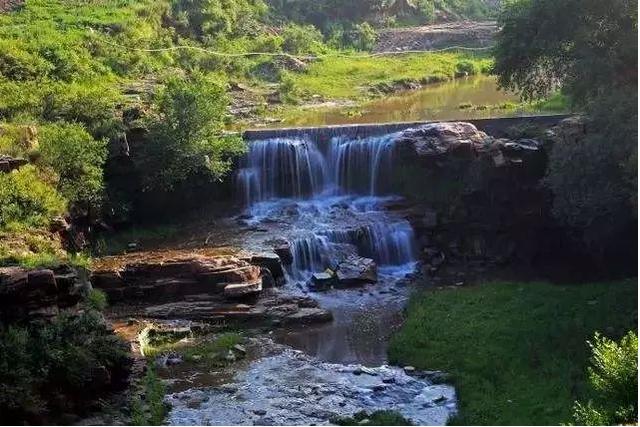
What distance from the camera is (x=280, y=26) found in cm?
5544

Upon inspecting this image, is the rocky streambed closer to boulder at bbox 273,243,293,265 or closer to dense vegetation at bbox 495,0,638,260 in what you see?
boulder at bbox 273,243,293,265

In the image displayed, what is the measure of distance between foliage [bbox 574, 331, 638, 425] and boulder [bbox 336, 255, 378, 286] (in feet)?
38.8

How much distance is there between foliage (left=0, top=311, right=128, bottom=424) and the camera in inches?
595

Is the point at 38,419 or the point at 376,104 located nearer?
the point at 38,419

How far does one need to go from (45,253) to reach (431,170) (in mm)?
14422

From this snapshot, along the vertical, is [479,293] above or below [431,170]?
below

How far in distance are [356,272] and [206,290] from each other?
4986 mm

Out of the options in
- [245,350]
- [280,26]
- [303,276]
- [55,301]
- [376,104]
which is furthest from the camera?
[280,26]

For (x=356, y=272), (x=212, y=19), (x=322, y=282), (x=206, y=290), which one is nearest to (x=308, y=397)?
(x=206, y=290)

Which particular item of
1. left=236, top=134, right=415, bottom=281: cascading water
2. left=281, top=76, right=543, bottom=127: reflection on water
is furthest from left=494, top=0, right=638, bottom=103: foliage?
left=281, top=76, right=543, bottom=127: reflection on water

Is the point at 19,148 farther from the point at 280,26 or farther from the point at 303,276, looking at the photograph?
the point at 280,26

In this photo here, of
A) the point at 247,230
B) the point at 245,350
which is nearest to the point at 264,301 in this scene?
the point at 245,350

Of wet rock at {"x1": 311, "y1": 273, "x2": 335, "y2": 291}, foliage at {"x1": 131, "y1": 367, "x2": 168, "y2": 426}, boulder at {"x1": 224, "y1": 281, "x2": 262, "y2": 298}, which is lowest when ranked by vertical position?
foliage at {"x1": 131, "y1": 367, "x2": 168, "y2": 426}

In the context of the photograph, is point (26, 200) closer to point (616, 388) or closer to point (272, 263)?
point (272, 263)
